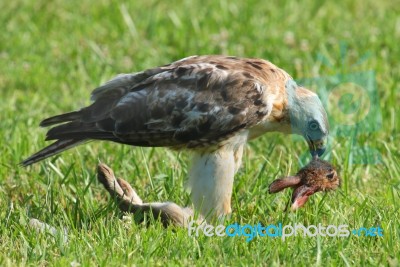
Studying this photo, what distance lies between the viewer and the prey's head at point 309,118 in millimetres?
6113

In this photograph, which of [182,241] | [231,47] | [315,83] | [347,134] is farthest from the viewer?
[231,47]

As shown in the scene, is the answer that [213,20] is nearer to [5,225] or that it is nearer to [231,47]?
[231,47]

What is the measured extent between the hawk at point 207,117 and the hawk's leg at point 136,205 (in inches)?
5.9

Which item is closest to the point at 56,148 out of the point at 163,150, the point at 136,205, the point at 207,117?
the point at 136,205

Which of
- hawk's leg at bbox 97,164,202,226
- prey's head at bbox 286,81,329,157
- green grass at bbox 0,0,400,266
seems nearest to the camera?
green grass at bbox 0,0,400,266

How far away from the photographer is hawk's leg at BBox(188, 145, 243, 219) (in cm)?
602

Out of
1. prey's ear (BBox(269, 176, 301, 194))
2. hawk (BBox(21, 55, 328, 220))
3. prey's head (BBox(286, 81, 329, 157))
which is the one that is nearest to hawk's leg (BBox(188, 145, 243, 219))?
hawk (BBox(21, 55, 328, 220))

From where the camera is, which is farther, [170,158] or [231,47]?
[231,47]

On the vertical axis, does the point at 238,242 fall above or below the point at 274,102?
below

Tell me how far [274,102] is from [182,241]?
109cm

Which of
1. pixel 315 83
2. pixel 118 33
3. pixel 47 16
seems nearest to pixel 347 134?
pixel 315 83

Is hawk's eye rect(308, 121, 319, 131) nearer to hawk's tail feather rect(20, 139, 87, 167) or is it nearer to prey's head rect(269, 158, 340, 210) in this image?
prey's head rect(269, 158, 340, 210)

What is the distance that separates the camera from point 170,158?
23.8ft

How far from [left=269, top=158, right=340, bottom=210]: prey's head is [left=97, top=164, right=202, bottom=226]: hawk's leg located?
1.79 ft
